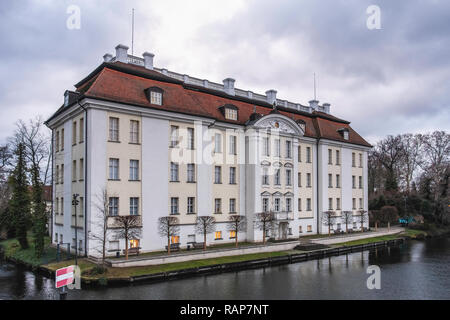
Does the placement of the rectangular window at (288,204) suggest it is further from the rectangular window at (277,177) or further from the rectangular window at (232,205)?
the rectangular window at (232,205)

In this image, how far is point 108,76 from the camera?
99.3 feet

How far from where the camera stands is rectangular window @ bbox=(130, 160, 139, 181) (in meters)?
30.1

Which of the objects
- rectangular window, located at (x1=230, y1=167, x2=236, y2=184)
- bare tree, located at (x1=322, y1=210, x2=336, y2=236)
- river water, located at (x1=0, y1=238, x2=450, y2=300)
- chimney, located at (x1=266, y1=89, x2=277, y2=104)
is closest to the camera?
river water, located at (x1=0, y1=238, x2=450, y2=300)

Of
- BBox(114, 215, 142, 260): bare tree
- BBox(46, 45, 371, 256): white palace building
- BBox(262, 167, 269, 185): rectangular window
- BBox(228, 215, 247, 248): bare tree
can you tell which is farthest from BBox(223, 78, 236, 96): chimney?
BBox(114, 215, 142, 260): bare tree

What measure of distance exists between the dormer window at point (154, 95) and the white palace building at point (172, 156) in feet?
0.27

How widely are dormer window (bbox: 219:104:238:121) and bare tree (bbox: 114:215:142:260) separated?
14.0m

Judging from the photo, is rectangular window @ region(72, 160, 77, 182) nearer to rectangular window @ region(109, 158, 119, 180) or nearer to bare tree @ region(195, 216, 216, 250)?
rectangular window @ region(109, 158, 119, 180)

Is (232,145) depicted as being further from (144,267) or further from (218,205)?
(144,267)

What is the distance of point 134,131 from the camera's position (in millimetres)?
30531

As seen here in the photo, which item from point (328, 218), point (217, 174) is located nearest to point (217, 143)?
point (217, 174)

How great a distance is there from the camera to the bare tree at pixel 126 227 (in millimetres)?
26766
